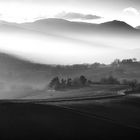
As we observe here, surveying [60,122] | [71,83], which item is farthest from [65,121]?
[71,83]

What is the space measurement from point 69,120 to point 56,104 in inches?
221

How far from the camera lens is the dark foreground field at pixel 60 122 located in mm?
29897

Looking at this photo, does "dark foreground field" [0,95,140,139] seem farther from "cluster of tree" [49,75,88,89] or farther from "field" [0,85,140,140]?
"cluster of tree" [49,75,88,89]

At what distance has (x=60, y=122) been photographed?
32750 millimetres

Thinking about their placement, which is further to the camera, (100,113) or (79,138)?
(100,113)

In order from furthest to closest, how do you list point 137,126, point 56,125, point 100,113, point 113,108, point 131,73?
1. point 131,73
2. point 113,108
3. point 100,113
4. point 137,126
5. point 56,125

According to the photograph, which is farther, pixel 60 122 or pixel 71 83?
pixel 71 83

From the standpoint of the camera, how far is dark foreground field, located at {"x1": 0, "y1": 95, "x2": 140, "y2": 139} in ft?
98.1

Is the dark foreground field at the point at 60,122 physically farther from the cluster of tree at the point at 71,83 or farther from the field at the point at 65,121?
the cluster of tree at the point at 71,83

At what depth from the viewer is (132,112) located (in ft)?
131

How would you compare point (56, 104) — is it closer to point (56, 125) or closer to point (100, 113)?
point (100, 113)

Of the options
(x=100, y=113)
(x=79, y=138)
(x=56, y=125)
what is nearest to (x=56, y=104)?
(x=100, y=113)

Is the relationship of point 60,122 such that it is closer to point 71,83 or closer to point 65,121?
point 65,121

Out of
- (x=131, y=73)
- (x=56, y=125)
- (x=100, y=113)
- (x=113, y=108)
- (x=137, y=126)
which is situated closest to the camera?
(x=56, y=125)
